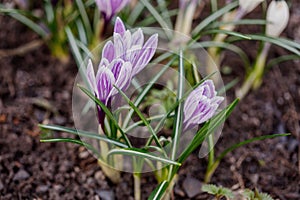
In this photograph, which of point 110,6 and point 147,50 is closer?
point 147,50

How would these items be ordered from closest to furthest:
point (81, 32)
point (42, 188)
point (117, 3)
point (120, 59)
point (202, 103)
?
point (120, 59) < point (202, 103) < point (117, 3) < point (42, 188) < point (81, 32)

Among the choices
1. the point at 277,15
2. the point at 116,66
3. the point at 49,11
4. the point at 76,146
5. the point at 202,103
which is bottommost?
the point at 76,146

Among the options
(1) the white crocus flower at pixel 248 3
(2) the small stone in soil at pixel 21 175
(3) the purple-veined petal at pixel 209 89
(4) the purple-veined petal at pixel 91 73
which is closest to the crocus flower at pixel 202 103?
(3) the purple-veined petal at pixel 209 89

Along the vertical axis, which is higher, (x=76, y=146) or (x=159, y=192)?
(x=76, y=146)

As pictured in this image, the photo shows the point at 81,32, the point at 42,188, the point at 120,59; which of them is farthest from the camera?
the point at 81,32

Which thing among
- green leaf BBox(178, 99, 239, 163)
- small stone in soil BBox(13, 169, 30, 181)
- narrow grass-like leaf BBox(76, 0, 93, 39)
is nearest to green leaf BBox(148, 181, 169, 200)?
green leaf BBox(178, 99, 239, 163)

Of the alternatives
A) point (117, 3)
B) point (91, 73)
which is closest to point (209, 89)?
point (91, 73)

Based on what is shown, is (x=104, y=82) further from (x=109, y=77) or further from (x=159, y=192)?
(x=159, y=192)

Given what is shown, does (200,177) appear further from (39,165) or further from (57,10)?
(57,10)

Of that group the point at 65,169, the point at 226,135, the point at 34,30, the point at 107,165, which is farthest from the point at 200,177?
the point at 34,30
